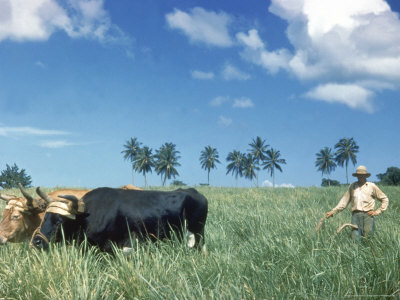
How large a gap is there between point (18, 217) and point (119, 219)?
1730mm

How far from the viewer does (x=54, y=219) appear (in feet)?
16.1

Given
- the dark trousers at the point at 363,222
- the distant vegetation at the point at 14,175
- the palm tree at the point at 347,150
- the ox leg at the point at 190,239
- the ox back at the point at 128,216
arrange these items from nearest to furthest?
the ox back at the point at 128,216 < the ox leg at the point at 190,239 < the dark trousers at the point at 363,222 < the distant vegetation at the point at 14,175 < the palm tree at the point at 347,150

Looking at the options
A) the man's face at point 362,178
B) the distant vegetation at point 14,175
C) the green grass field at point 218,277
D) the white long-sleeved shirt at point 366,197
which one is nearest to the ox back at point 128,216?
the green grass field at point 218,277

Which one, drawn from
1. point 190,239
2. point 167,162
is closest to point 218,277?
point 190,239

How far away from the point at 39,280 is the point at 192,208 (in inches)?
89.2

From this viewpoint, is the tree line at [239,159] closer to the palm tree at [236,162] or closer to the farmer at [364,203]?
the palm tree at [236,162]

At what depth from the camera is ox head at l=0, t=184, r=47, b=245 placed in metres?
5.68

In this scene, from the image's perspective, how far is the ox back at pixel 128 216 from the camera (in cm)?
501

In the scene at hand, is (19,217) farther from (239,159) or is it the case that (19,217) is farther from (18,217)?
(239,159)

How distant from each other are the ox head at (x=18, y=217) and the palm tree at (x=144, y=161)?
288 feet

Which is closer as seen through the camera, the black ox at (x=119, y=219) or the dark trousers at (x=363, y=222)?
the black ox at (x=119, y=219)

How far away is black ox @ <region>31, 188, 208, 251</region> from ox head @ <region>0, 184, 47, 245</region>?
2.87 ft

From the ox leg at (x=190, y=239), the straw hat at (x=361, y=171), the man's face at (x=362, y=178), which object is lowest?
the ox leg at (x=190, y=239)

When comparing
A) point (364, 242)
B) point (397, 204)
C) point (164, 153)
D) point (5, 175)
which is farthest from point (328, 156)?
point (364, 242)
